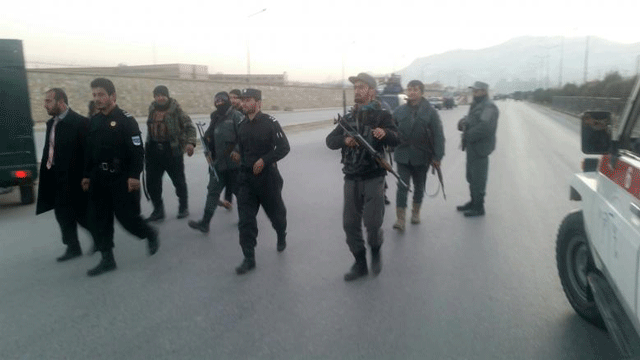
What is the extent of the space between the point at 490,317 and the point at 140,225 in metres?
3.37

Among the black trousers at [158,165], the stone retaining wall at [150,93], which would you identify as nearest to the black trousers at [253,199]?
the black trousers at [158,165]

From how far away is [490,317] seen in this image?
4.10 meters

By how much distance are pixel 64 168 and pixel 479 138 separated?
4.94 meters

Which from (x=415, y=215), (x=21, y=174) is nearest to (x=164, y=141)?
(x=21, y=174)

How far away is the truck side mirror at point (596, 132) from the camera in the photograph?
10.2ft

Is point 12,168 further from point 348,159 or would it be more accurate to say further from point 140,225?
point 348,159

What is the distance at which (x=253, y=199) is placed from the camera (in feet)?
18.0

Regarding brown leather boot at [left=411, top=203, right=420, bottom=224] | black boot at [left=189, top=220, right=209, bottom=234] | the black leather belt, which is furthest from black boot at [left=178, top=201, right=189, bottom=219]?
brown leather boot at [left=411, top=203, right=420, bottom=224]

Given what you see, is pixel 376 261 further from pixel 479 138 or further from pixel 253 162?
pixel 479 138

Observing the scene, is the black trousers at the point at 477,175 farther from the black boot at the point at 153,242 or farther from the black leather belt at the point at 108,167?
the black leather belt at the point at 108,167

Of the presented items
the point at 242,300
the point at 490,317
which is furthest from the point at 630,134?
the point at 242,300

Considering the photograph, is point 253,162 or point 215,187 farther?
point 215,187

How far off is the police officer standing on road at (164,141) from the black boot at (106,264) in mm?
2086

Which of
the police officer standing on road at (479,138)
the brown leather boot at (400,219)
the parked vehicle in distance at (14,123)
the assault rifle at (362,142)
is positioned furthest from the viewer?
the parked vehicle in distance at (14,123)
